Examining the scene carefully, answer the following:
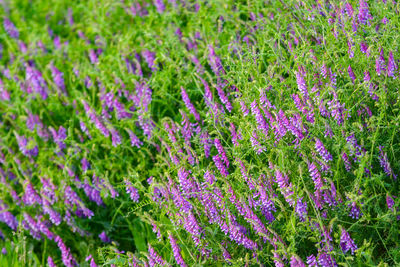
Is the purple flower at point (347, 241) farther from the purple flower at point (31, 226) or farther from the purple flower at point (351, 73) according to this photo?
the purple flower at point (31, 226)

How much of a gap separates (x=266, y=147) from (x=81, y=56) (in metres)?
2.43

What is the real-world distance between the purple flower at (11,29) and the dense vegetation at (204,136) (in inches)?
1.3

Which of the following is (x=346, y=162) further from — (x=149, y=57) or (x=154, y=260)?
(x=149, y=57)

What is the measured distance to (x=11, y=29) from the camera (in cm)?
546

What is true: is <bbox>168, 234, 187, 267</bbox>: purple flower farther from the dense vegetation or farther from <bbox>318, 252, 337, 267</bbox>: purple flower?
<bbox>318, 252, 337, 267</bbox>: purple flower

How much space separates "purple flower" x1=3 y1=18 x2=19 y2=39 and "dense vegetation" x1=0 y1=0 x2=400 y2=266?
0.03 metres

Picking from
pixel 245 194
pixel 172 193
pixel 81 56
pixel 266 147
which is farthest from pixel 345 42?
pixel 81 56

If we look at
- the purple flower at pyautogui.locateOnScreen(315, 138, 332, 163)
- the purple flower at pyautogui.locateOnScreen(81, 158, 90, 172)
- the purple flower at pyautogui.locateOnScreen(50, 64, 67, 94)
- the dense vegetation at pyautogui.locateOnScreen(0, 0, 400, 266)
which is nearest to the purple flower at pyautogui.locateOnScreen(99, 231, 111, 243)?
the dense vegetation at pyautogui.locateOnScreen(0, 0, 400, 266)

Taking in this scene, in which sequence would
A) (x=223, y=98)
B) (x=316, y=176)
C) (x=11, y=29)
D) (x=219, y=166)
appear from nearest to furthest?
(x=316, y=176), (x=219, y=166), (x=223, y=98), (x=11, y=29)

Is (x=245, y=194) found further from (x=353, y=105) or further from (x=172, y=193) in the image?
(x=353, y=105)

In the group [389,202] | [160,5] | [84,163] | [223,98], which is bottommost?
[389,202]

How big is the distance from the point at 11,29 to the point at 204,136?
10.3 ft

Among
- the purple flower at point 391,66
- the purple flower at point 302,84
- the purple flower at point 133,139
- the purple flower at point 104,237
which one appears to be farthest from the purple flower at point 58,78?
the purple flower at point 391,66

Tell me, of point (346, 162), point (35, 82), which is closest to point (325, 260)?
point (346, 162)
